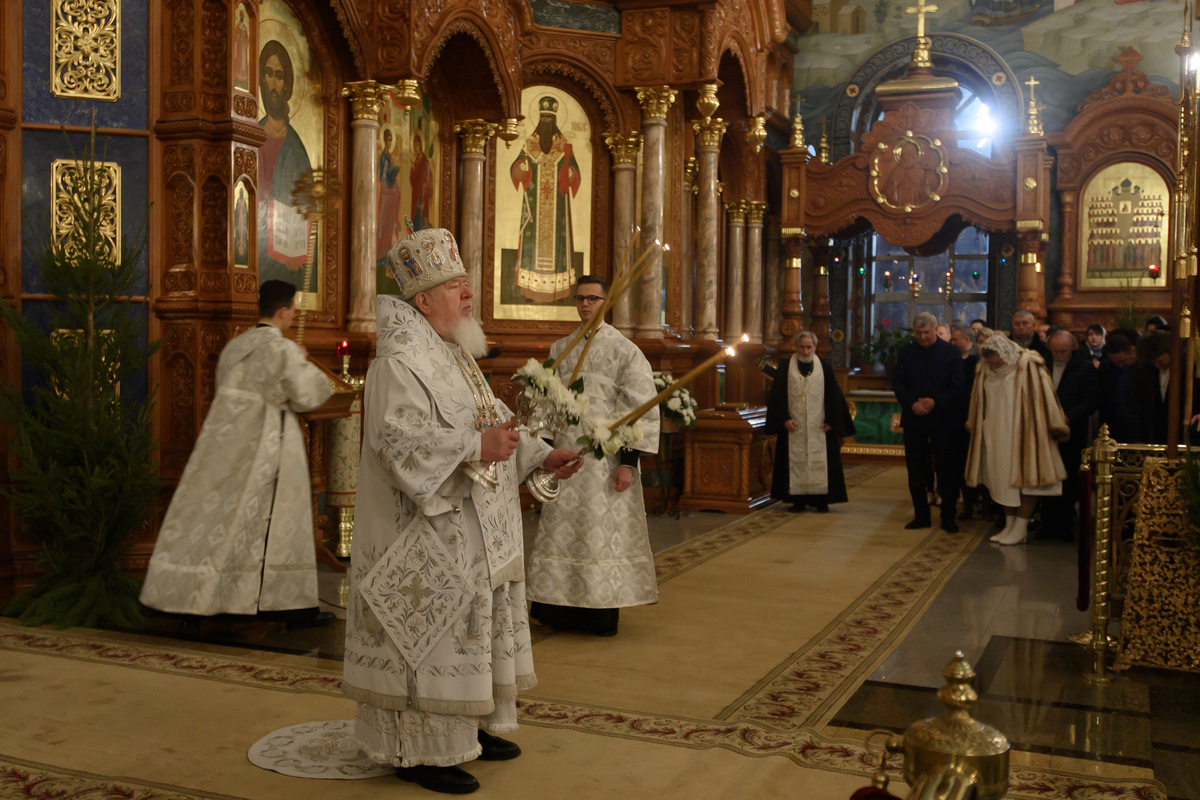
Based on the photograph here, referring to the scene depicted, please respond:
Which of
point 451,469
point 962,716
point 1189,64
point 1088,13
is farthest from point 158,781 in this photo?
point 1088,13

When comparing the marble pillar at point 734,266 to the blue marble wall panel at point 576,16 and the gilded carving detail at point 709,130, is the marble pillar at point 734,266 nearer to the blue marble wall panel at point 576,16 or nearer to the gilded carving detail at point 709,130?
the gilded carving detail at point 709,130

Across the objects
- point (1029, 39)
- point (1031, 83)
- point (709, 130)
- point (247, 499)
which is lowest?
point (247, 499)

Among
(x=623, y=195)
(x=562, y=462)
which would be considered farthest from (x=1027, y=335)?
(x=562, y=462)

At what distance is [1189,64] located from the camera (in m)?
4.97

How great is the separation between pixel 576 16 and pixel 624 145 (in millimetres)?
1238

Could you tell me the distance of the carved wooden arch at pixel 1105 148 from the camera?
1466cm

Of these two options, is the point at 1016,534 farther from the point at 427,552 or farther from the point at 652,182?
the point at 427,552

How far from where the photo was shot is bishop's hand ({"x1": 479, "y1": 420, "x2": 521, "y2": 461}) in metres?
3.19

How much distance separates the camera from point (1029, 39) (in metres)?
16.3

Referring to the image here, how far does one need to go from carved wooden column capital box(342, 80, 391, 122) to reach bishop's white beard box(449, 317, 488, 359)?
5201 millimetres

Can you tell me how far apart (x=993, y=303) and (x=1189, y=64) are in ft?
39.2

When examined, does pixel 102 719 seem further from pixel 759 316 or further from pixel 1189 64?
pixel 759 316

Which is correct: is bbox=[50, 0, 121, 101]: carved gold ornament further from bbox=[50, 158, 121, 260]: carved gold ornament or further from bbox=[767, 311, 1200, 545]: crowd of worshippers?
bbox=[767, 311, 1200, 545]: crowd of worshippers

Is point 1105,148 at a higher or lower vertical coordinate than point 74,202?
higher
